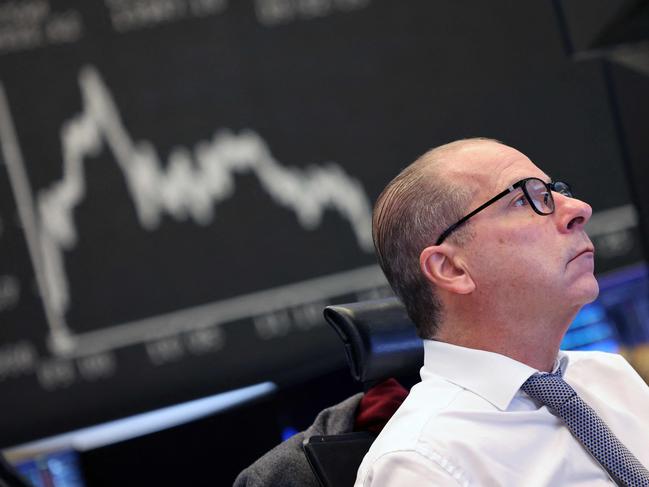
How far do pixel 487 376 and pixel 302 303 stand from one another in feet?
7.11

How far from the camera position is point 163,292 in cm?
363

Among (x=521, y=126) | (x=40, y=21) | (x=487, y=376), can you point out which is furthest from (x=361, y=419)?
(x=40, y=21)

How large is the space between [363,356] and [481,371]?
21 centimetres

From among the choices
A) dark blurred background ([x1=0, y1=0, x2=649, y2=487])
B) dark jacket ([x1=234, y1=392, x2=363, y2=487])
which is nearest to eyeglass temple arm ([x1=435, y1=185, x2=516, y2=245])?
dark jacket ([x1=234, y1=392, x2=363, y2=487])

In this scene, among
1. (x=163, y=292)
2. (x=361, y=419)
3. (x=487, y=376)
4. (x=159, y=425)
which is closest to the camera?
(x=487, y=376)

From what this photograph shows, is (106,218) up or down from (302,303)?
up

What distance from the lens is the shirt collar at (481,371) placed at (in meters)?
1.51

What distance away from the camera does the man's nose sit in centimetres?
157

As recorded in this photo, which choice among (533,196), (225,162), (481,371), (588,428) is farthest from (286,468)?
(225,162)

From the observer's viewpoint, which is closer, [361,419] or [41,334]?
[361,419]

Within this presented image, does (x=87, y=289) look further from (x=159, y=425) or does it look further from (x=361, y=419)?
(x=361, y=419)

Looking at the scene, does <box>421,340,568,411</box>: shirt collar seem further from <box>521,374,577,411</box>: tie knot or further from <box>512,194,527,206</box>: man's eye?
<box>512,194,527,206</box>: man's eye

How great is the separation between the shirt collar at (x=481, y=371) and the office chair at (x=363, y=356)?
10cm

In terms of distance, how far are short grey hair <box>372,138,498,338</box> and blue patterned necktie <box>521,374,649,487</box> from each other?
200mm
